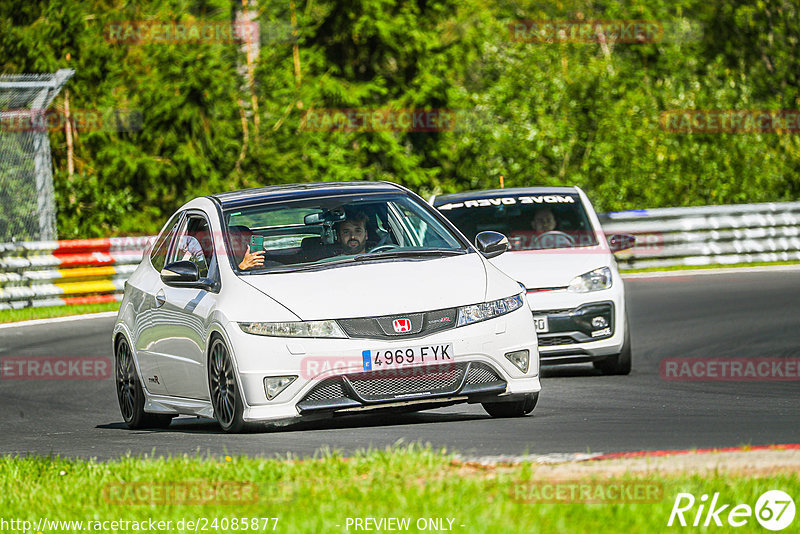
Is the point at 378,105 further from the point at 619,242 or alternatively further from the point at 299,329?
the point at 299,329

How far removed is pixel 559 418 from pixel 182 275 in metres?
2.53

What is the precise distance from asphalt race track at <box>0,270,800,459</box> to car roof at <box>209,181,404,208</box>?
4.97 feet

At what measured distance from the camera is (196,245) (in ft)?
32.7

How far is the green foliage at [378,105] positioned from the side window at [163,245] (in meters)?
15.0

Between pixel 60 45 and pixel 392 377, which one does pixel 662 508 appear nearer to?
pixel 392 377

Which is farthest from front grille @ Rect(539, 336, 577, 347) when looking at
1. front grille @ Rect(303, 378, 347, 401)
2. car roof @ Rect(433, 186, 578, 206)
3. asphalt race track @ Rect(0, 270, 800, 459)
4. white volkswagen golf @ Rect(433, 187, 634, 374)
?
front grille @ Rect(303, 378, 347, 401)

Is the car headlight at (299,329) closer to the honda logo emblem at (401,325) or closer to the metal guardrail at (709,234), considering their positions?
the honda logo emblem at (401,325)

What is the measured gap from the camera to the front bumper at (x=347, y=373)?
328 inches

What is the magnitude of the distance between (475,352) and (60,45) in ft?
66.1

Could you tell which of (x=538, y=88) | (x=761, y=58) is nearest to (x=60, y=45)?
(x=538, y=88)

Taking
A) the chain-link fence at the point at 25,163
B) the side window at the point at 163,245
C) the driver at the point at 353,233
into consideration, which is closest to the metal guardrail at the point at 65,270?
the chain-link fence at the point at 25,163

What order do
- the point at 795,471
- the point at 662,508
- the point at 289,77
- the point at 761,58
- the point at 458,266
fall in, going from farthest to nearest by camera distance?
1. the point at 761,58
2. the point at 289,77
3. the point at 458,266
4. the point at 795,471
5. the point at 662,508

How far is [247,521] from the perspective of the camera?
5742mm

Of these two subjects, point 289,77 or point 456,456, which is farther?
point 289,77
